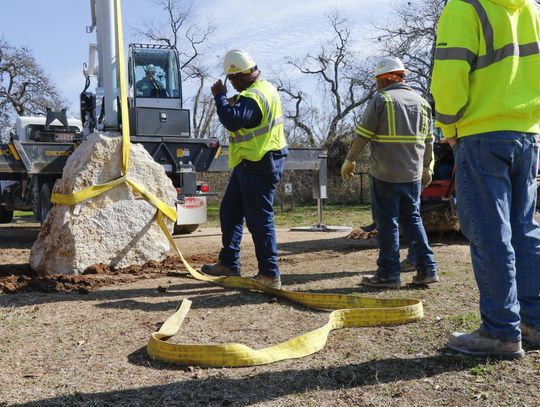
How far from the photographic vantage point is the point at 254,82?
5.39m

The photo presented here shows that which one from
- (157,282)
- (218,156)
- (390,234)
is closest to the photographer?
(390,234)

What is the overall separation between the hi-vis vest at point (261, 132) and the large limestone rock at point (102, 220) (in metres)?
1.71

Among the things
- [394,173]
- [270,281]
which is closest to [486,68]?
[394,173]

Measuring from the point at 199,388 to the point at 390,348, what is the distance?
1.21 meters

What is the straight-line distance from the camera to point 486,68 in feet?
10.7

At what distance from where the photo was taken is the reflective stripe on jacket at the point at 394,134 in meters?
5.42

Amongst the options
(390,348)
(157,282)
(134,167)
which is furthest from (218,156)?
(390,348)

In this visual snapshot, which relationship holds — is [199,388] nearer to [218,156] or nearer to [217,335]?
[217,335]

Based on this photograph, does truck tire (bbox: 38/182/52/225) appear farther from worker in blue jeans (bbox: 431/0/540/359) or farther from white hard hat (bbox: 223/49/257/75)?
worker in blue jeans (bbox: 431/0/540/359)

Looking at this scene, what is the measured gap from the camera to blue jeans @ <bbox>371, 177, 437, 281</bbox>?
5.37 m

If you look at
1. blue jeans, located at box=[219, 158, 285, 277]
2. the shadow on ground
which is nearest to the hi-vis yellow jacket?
the shadow on ground

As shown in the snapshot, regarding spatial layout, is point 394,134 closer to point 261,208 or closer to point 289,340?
point 261,208

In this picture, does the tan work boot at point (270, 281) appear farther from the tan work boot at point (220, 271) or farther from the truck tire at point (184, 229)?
the truck tire at point (184, 229)

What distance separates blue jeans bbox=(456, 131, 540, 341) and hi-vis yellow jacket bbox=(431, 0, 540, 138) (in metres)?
0.11
